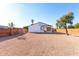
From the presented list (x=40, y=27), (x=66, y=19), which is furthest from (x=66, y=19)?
(x=40, y=27)

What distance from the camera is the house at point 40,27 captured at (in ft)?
16.9

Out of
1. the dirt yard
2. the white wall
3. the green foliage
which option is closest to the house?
the white wall

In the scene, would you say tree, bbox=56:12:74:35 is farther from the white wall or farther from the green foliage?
the white wall

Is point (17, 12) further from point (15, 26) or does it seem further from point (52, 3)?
point (52, 3)

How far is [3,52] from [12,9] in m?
0.99

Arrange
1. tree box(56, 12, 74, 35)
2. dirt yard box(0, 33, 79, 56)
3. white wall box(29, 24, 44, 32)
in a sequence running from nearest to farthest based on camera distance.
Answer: dirt yard box(0, 33, 79, 56)
tree box(56, 12, 74, 35)
white wall box(29, 24, 44, 32)

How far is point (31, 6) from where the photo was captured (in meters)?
5.03

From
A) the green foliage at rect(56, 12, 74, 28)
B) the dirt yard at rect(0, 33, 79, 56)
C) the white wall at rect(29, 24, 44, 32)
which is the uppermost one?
the green foliage at rect(56, 12, 74, 28)

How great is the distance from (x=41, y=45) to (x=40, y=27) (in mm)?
510

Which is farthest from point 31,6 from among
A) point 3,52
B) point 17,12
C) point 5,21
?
point 3,52

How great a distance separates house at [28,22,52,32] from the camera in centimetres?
514

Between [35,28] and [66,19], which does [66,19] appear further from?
[35,28]

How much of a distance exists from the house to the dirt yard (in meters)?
0.12

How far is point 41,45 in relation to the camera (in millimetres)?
5051
